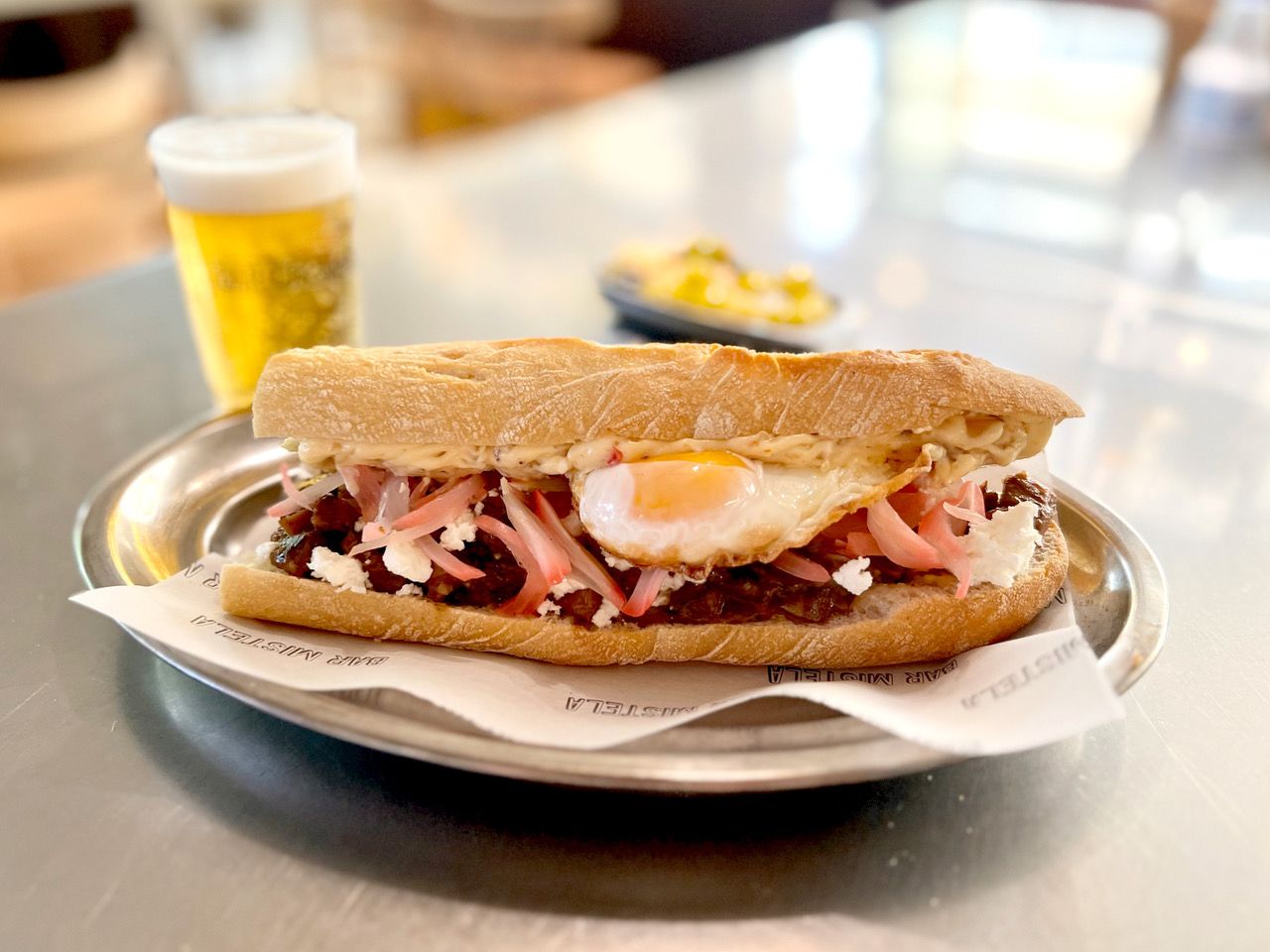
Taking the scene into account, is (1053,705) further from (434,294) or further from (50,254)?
(50,254)

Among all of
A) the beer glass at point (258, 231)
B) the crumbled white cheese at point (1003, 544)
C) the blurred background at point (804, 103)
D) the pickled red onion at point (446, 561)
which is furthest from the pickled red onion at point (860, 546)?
the blurred background at point (804, 103)

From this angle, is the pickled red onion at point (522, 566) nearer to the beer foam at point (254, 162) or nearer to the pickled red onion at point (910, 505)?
the pickled red onion at point (910, 505)

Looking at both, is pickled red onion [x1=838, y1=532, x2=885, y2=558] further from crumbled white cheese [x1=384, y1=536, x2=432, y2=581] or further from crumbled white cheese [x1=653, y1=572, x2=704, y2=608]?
crumbled white cheese [x1=384, y1=536, x2=432, y2=581]

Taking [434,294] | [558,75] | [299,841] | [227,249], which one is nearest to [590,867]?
→ [299,841]

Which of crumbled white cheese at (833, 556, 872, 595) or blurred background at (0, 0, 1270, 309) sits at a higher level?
crumbled white cheese at (833, 556, 872, 595)

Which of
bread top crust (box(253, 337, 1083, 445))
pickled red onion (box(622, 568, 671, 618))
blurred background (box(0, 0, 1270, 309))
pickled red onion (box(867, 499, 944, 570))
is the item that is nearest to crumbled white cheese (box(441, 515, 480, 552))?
bread top crust (box(253, 337, 1083, 445))

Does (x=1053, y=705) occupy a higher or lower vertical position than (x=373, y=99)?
higher
